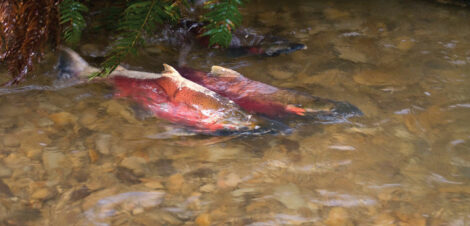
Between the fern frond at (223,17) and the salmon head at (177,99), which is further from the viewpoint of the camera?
the fern frond at (223,17)

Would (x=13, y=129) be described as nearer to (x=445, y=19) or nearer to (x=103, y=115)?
(x=103, y=115)

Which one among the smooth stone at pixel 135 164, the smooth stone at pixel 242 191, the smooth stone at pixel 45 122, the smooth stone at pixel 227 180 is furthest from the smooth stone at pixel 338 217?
the smooth stone at pixel 45 122

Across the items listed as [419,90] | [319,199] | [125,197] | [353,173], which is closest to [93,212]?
[125,197]

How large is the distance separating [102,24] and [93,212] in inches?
83.0

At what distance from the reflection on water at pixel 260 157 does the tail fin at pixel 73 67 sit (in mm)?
111

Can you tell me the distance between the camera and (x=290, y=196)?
248 centimetres

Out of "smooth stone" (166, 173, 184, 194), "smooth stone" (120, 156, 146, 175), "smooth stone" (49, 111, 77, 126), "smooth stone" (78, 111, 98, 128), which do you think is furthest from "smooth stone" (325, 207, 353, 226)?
"smooth stone" (49, 111, 77, 126)

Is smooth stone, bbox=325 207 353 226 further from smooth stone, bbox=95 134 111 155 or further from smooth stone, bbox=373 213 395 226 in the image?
smooth stone, bbox=95 134 111 155

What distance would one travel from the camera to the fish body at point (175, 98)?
2.81 metres

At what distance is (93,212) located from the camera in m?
2.34

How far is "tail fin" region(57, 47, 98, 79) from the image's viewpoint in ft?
10.6

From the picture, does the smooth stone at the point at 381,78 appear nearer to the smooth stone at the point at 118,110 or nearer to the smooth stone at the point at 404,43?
the smooth stone at the point at 404,43

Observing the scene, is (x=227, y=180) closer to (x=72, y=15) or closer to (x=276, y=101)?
(x=276, y=101)

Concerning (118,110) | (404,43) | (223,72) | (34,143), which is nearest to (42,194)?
(34,143)
